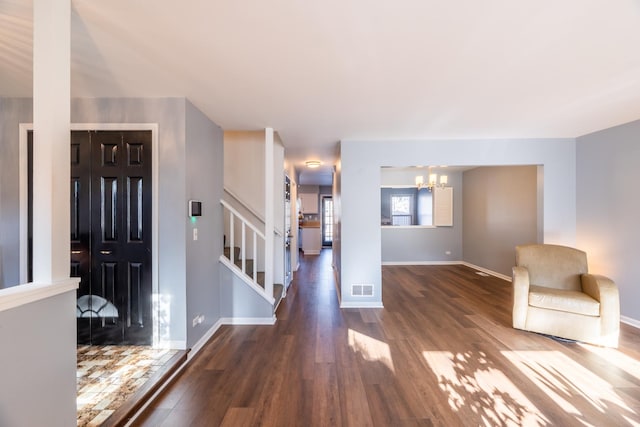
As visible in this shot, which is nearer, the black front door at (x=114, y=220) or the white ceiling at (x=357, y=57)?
the white ceiling at (x=357, y=57)

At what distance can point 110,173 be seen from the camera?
8.37 feet

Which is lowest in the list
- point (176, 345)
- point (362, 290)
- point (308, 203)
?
point (176, 345)

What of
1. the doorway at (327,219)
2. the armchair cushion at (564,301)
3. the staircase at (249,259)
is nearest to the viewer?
the armchair cushion at (564,301)

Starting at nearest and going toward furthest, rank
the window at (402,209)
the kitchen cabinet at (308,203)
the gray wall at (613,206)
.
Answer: the gray wall at (613,206), the window at (402,209), the kitchen cabinet at (308,203)

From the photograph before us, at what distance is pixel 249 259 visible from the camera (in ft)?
14.0

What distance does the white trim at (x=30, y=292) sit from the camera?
→ 3.78ft

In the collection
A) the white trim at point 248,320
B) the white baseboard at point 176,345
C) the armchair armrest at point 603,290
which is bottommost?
the white trim at point 248,320

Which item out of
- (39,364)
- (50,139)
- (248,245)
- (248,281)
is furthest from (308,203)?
(39,364)

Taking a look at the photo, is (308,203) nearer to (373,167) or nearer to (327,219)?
(327,219)

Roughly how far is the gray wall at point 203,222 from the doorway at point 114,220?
359mm

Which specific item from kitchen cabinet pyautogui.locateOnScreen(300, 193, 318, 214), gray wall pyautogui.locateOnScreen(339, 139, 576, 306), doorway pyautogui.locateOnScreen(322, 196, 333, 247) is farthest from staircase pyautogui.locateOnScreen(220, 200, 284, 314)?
doorway pyautogui.locateOnScreen(322, 196, 333, 247)

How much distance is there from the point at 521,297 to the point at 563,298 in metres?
0.37

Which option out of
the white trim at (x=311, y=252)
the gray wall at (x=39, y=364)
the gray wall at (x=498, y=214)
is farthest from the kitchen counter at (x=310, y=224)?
the gray wall at (x=39, y=364)

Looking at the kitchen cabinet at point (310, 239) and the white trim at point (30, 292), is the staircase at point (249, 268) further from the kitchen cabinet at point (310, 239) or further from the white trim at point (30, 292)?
the kitchen cabinet at point (310, 239)
